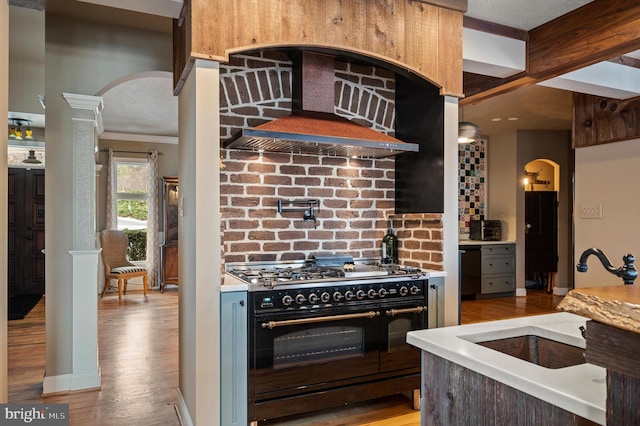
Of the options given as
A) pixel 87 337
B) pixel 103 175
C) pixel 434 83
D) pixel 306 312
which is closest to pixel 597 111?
pixel 434 83

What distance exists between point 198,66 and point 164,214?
603cm

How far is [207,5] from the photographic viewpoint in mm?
2197

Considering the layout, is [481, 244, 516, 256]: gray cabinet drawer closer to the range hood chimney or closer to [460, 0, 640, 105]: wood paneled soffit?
[460, 0, 640, 105]: wood paneled soffit

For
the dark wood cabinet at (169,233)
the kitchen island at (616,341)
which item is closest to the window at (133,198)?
→ the dark wood cabinet at (169,233)

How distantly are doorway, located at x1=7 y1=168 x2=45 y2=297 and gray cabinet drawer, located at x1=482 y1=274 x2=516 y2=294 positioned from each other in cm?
722

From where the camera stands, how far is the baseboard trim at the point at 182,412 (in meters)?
2.48

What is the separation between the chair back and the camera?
6891 mm

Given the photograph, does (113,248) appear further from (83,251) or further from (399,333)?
(399,333)

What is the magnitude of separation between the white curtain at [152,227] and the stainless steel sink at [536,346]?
283 inches

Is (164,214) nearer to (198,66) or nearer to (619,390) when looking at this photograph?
(198,66)

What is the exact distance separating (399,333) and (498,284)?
467 centimetres

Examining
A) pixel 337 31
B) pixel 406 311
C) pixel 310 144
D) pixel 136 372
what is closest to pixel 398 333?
pixel 406 311

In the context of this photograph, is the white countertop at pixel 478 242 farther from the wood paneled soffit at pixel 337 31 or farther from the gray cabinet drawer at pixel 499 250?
the wood paneled soffit at pixel 337 31

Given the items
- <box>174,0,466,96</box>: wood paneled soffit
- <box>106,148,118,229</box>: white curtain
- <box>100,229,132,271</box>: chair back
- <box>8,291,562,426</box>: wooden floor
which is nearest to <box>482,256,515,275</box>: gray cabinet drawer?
<box>8,291,562,426</box>: wooden floor
